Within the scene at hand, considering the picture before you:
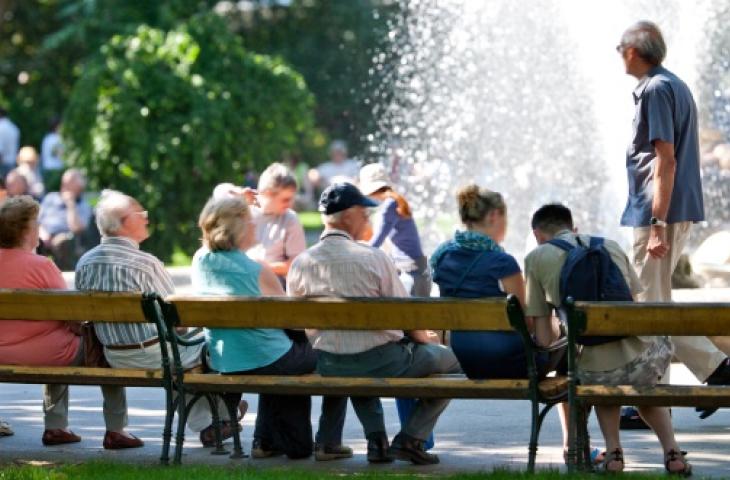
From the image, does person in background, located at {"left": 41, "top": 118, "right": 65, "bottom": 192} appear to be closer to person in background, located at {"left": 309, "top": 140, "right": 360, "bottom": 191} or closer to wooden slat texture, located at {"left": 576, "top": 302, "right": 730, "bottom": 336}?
person in background, located at {"left": 309, "top": 140, "right": 360, "bottom": 191}

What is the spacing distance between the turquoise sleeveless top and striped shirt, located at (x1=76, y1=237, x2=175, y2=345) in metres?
0.22

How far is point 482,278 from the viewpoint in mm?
7965

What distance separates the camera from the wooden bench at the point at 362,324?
767 cm

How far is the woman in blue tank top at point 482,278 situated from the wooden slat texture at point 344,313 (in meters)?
0.24

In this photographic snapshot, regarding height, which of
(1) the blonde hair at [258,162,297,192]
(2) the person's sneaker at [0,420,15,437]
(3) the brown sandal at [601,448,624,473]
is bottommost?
(2) the person's sneaker at [0,420,15,437]

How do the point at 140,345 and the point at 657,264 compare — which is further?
the point at 657,264

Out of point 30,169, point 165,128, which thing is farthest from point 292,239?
point 30,169

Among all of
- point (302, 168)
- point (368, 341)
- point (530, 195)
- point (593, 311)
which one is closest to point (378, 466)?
point (368, 341)

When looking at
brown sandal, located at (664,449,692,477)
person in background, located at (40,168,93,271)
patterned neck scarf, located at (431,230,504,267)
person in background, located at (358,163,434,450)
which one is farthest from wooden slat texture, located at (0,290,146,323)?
person in background, located at (40,168,93,271)

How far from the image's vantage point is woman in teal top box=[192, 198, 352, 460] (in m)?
8.32

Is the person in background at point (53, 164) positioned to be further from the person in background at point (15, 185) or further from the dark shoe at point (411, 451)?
the dark shoe at point (411, 451)

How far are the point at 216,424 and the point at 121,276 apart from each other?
842 mm

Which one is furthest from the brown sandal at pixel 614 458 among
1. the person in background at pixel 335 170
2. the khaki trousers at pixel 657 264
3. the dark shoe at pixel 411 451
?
the person in background at pixel 335 170

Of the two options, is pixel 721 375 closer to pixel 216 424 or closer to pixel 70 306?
pixel 216 424
